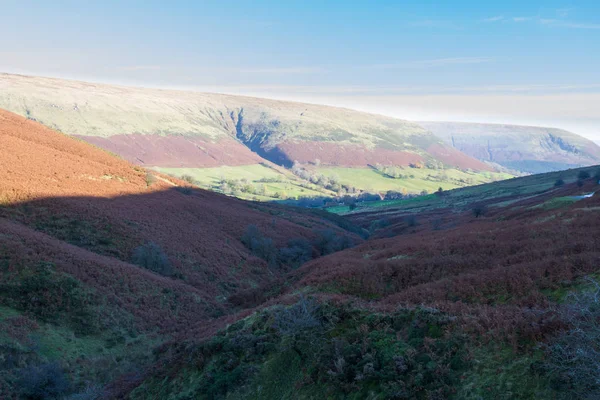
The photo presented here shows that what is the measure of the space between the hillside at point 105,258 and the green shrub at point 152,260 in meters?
0.11

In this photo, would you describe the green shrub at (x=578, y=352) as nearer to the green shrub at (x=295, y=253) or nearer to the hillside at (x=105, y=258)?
the hillside at (x=105, y=258)

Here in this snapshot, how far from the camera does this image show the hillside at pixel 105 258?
2083 centimetres

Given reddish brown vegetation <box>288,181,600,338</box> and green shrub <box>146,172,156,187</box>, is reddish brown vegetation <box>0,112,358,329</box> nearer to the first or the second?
green shrub <box>146,172,156,187</box>

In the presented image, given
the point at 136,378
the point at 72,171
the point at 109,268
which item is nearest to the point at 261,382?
the point at 136,378

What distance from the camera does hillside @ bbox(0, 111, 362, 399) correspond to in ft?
68.3

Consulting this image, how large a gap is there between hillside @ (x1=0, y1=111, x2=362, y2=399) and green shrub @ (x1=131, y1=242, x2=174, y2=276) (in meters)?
0.11

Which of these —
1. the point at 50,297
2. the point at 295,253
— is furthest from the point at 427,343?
the point at 295,253

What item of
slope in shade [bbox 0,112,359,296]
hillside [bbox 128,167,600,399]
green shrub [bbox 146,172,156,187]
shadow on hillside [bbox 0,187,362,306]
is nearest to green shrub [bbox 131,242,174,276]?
shadow on hillside [bbox 0,187,362,306]

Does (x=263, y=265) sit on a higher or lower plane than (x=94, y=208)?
lower

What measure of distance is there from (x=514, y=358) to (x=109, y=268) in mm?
28570

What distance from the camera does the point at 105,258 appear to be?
109ft

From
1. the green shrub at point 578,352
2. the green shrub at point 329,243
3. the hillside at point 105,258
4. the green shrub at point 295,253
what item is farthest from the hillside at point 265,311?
the green shrub at point 329,243

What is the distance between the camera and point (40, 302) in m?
23.4

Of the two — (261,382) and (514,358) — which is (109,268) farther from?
(514,358)
